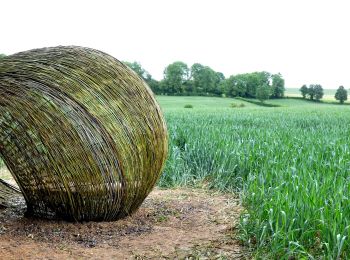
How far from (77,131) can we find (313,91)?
58475 mm

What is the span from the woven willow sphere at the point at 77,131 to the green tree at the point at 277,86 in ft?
200

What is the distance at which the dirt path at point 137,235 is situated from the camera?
422 cm

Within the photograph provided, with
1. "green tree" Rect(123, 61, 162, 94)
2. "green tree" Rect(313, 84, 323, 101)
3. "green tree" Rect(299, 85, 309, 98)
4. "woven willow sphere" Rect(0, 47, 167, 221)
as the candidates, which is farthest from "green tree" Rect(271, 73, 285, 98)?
"woven willow sphere" Rect(0, 47, 167, 221)

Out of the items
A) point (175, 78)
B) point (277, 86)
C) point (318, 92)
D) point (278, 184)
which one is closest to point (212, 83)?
point (175, 78)

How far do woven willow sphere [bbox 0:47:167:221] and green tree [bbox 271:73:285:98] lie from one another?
200ft

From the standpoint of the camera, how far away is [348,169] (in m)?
6.28

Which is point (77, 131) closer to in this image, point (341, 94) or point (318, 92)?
point (341, 94)

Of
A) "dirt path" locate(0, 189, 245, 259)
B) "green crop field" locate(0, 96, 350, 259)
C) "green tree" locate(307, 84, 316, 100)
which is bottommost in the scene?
"dirt path" locate(0, 189, 245, 259)

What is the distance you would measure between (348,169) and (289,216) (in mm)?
2408

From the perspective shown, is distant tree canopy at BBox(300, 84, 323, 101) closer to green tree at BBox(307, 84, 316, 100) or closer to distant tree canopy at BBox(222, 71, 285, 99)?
green tree at BBox(307, 84, 316, 100)

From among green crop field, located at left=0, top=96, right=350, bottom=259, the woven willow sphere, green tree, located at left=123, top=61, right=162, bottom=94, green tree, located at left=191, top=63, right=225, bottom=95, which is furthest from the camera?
green tree, located at left=191, top=63, right=225, bottom=95

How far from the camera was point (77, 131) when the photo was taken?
4.54 metres

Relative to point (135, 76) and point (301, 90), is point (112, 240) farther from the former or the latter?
point (301, 90)

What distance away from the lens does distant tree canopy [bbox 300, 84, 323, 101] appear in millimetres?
60031
